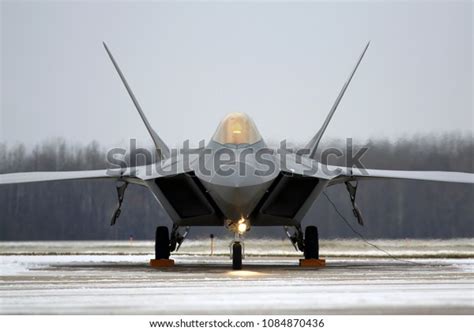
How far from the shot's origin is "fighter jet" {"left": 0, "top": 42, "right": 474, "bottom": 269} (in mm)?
12820

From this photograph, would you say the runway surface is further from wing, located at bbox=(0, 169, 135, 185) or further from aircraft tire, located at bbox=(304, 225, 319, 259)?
aircraft tire, located at bbox=(304, 225, 319, 259)

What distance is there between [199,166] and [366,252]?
6.08 metres

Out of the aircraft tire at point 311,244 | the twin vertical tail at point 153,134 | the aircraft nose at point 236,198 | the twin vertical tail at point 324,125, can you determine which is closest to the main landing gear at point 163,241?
the twin vertical tail at point 153,134

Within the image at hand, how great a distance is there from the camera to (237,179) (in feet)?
41.0

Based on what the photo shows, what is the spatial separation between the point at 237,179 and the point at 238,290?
294 centimetres

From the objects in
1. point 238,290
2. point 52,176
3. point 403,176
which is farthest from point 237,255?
point 238,290

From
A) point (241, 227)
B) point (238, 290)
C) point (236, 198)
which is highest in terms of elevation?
point (236, 198)

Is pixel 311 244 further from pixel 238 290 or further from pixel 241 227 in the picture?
pixel 238 290

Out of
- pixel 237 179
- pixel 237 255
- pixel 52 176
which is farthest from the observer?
pixel 52 176

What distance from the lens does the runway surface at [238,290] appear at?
26.3ft

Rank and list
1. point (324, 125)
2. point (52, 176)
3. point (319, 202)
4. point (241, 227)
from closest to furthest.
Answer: point (241, 227) < point (52, 176) < point (324, 125) < point (319, 202)

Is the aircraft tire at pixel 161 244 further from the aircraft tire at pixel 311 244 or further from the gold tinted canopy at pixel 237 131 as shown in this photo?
the gold tinted canopy at pixel 237 131

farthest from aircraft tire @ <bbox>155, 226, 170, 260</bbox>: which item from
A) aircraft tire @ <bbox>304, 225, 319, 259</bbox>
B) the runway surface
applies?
aircraft tire @ <bbox>304, 225, 319, 259</bbox>

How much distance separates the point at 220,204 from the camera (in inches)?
521
